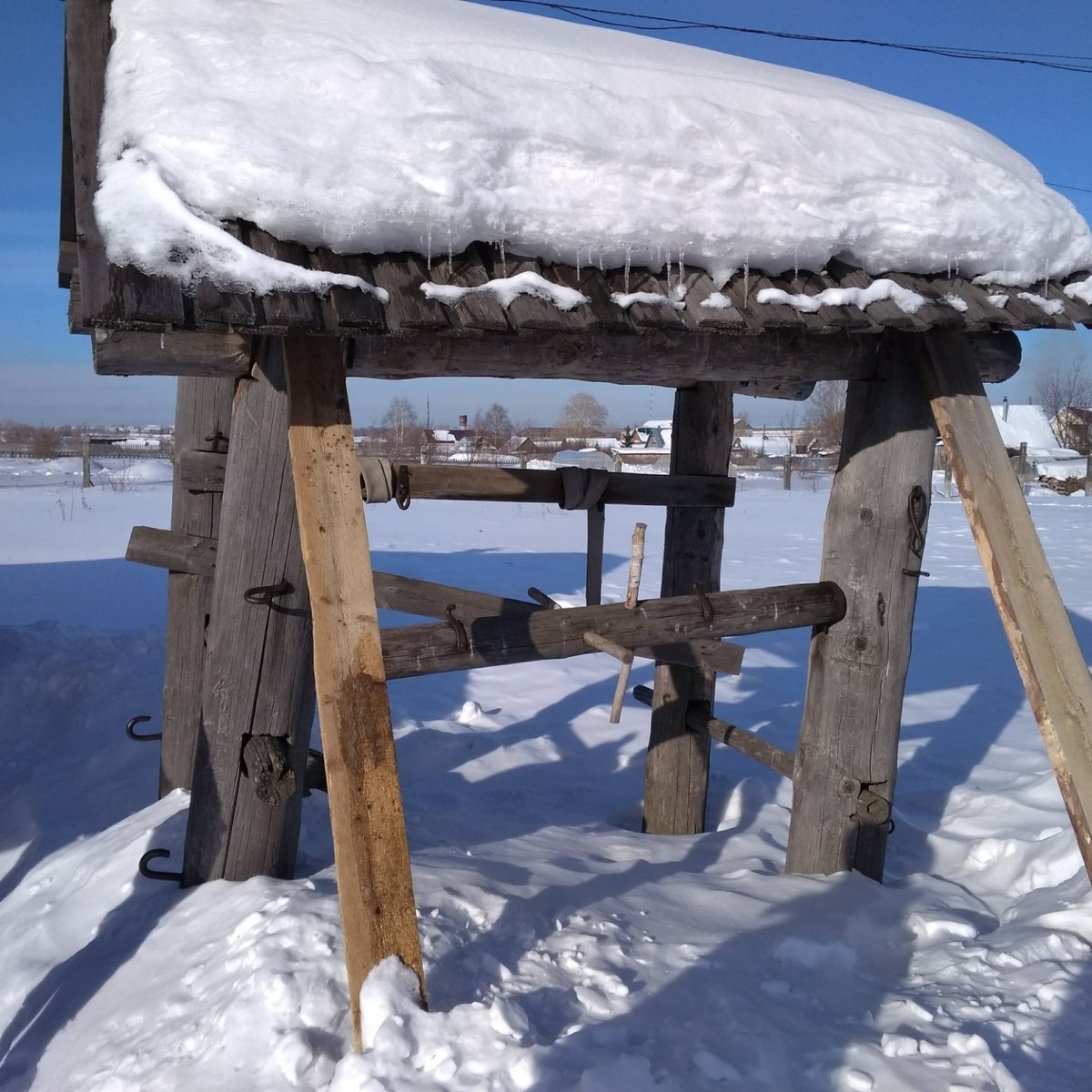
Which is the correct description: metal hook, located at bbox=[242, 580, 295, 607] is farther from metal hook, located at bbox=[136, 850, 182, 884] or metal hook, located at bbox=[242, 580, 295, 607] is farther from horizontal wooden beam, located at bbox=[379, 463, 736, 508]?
metal hook, located at bbox=[136, 850, 182, 884]

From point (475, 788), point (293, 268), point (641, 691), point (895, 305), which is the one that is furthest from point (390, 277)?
point (475, 788)

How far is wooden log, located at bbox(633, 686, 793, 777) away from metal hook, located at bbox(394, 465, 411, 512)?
70.8 inches

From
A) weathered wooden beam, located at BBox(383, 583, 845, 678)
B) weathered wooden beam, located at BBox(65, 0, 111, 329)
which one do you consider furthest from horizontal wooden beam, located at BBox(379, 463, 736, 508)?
weathered wooden beam, located at BBox(65, 0, 111, 329)

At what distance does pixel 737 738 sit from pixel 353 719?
2.17 meters

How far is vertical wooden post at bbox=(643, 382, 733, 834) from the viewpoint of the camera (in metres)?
3.91

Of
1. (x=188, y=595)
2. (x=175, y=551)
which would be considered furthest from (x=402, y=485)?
(x=188, y=595)

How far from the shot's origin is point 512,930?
253 centimetres

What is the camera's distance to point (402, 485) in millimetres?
2754

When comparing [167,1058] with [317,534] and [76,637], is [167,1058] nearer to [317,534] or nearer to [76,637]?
[317,534]

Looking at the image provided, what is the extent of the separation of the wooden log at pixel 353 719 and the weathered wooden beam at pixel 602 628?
414mm

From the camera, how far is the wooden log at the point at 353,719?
2061 millimetres

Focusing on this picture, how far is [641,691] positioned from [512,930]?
191 centimetres

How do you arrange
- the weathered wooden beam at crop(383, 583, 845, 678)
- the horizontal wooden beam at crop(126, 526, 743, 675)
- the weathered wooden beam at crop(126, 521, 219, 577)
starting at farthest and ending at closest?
the weathered wooden beam at crop(126, 521, 219, 577) → the horizontal wooden beam at crop(126, 526, 743, 675) → the weathered wooden beam at crop(383, 583, 845, 678)

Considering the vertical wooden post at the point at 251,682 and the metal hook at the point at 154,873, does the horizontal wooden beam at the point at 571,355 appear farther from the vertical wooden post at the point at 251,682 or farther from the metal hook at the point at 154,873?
the metal hook at the point at 154,873
